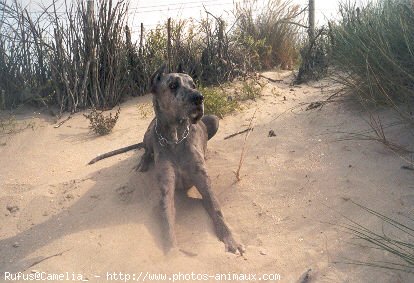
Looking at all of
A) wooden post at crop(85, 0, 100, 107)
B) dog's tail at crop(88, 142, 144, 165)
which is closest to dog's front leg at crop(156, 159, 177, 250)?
dog's tail at crop(88, 142, 144, 165)

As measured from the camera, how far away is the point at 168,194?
3387 millimetres

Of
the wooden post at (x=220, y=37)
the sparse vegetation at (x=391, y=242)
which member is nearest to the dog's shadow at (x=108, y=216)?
the sparse vegetation at (x=391, y=242)

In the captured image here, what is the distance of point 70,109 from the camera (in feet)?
22.0

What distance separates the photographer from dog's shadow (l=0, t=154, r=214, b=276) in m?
3.16

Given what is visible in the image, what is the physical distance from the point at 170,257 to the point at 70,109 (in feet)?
14.6

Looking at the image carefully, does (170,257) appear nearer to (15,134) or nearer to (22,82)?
(15,134)

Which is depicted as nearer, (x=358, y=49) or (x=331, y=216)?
(x=331, y=216)

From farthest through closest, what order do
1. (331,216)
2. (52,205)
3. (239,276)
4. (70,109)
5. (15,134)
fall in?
1. (70,109)
2. (15,134)
3. (52,205)
4. (331,216)
5. (239,276)

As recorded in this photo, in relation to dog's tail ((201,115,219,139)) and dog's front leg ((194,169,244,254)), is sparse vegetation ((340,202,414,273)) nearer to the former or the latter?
dog's front leg ((194,169,244,254))

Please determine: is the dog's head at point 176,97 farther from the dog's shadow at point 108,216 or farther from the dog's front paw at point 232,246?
the dog's front paw at point 232,246

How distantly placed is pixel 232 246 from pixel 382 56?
8.07 feet

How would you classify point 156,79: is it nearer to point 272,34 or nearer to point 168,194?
point 168,194

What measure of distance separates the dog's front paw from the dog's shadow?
189 mm

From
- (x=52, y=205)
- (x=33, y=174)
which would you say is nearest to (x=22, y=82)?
(x=33, y=174)
